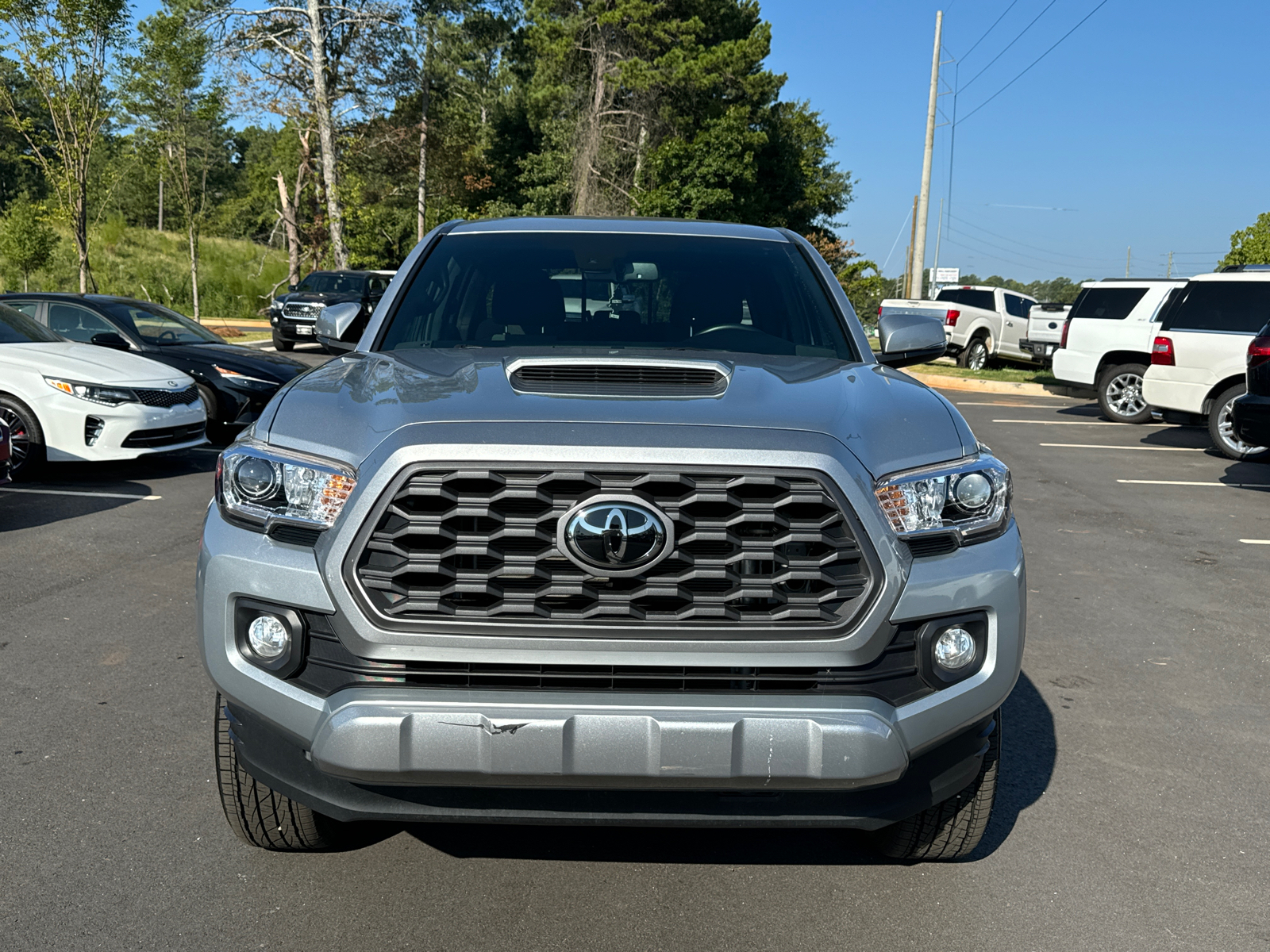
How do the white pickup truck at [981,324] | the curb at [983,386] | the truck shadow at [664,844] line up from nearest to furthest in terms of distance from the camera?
the truck shadow at [664,844] < the curb at [983,386] < the white pickup truck at [981,324]

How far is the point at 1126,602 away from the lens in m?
6.24

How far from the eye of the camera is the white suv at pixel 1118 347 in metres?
15.1

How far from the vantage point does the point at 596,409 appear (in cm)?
264

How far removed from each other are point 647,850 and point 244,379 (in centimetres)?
871

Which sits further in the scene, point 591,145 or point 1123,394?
point 591,145

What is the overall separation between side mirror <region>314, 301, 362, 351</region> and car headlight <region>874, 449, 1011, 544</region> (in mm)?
2369

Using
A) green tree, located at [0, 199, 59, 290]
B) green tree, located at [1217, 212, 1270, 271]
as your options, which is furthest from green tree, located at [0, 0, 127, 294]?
green tree, located at [1217, 212, 1270, 271]

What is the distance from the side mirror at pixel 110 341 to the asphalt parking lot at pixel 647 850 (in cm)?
523

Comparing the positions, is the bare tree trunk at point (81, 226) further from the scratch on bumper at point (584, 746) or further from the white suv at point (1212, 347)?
the scratch on bumper at point (584, 746)

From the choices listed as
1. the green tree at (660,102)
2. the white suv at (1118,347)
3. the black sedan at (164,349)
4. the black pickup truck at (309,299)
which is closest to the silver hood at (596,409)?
the black sedan at (164,349)

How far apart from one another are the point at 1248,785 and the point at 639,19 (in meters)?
37.7

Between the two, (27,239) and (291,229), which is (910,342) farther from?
(291,229)

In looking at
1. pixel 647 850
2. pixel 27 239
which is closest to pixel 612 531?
pixel 647 850

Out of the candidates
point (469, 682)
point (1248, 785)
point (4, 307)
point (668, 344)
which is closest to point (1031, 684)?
point (1248, 785)
